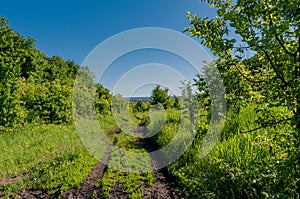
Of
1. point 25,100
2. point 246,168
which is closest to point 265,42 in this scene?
point 246,168

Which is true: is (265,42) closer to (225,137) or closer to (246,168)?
(246,168)

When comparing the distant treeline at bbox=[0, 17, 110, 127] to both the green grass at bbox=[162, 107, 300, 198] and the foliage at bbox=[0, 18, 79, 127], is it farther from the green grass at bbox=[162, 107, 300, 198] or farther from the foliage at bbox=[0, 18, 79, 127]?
the green grass at bbox=[162, 107, 300, 198]

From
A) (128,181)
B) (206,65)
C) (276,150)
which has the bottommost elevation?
(128,181)

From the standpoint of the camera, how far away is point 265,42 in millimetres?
1678

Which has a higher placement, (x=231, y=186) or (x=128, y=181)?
(x=231, y=186)

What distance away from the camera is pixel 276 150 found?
2.36m

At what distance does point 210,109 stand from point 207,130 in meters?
1.51

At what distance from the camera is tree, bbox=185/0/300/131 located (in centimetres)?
175

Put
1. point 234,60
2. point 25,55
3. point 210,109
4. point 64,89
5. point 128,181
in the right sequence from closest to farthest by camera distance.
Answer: point 234,60, point 128,181, point 210,109, point 64,89, point 25,55

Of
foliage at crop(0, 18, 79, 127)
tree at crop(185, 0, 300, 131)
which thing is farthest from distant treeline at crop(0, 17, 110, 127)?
tree at crop(185, 0, 300, 131)

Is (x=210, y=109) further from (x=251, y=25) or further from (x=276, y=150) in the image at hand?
(x=251, y=25)

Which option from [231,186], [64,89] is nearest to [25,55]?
[64,89]

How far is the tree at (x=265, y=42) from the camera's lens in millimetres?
1745

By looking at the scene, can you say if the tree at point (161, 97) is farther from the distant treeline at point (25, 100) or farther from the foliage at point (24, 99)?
the foliage at point (24, 99)
